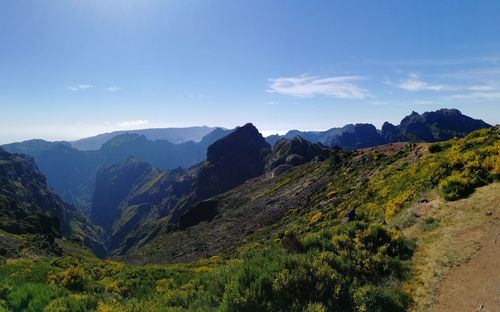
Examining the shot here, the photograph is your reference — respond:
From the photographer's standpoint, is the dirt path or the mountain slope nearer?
the dirt path

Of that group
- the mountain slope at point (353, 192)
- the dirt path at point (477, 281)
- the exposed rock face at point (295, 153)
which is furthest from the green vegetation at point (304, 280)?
the exposed rock face at point (295, 153)

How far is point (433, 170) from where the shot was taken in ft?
86.6

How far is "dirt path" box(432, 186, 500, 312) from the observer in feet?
38.2

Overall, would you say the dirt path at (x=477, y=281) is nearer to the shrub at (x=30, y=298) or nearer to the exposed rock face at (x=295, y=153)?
the shrub at (x=30, y=298)

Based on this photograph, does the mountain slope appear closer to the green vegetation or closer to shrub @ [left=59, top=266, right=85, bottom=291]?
the green vegetation

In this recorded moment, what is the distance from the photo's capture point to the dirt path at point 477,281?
11633 millimetres

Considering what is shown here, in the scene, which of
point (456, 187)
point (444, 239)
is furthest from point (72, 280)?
point (456, 187)

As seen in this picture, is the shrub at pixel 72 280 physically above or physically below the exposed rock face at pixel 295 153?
below

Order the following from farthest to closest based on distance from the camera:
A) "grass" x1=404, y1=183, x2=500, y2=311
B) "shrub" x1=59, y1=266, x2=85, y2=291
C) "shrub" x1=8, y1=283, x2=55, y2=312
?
"shrub" x1=59, y1=266, x2=85, y2=291 → "grass" x1=404, y1=183, x2=500, y2=311 → "shrub" x1=8, y1=283, x2=55, y2=312

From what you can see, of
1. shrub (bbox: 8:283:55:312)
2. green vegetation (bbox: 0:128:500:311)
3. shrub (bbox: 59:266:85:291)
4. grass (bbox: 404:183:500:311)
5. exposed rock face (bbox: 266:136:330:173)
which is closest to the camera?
green vegetation (bbox: 0:128:500:311)

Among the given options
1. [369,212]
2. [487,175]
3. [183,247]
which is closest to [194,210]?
[183,247]

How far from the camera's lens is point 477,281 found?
12641mm

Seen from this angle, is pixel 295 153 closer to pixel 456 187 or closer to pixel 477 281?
pixel 456 187

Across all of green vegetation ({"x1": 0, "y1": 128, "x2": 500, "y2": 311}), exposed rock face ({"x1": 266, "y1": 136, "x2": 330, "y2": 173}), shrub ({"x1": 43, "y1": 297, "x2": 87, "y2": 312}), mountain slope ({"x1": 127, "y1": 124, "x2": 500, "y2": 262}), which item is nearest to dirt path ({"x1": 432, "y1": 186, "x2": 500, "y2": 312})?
green vegetation ({"x1": 0, "y1": 128, "x2": 500, "y2": 311})
